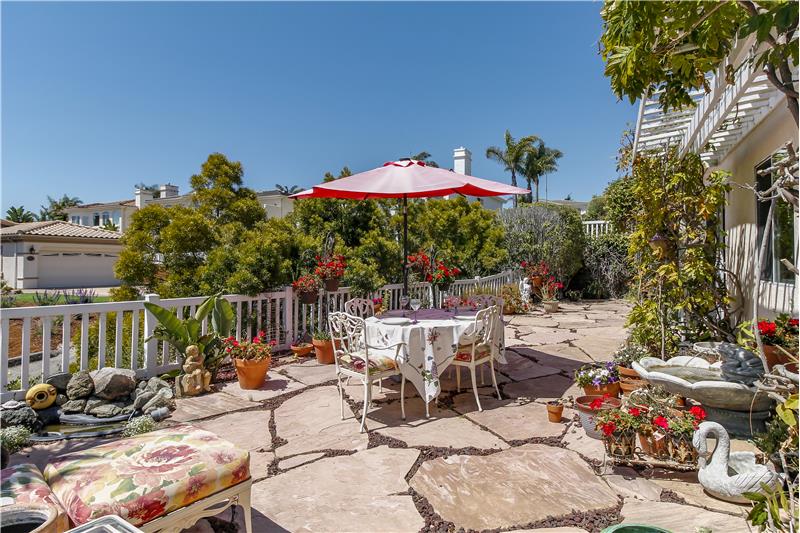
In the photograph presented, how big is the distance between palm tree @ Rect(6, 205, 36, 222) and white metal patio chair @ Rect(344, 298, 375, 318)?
179 ft

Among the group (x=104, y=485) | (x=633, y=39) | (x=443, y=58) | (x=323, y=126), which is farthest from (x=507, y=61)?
(x=104, y=485)

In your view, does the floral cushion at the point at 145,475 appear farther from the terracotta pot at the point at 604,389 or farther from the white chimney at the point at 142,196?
the white chimney at the point at 142,196

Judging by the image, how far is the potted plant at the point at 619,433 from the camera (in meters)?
2.66

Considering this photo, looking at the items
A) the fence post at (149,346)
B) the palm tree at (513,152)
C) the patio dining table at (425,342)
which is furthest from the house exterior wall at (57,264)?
the palm tree at (513,152)

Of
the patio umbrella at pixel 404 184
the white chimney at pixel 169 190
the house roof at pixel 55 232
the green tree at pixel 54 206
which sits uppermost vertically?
the green tree at pixel 54 206

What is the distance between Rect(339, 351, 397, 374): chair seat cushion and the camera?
12.0 feet

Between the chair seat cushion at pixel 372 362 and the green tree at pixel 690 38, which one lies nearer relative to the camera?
the green tree at pixel 690 38

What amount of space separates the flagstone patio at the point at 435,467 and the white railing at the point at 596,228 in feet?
31.8

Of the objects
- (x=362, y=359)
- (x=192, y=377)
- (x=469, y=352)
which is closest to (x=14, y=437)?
(x=192, y=377)

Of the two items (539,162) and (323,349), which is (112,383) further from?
(539,162)

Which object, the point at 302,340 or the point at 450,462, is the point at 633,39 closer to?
the point at 450,462

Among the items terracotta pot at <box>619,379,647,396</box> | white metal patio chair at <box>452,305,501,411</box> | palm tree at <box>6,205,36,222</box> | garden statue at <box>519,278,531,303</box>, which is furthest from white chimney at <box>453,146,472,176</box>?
palm tree at <box>6,205,36,222</box>

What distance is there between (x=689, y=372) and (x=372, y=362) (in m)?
2.86

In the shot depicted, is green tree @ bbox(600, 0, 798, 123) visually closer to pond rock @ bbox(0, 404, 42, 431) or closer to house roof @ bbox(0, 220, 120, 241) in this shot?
pond rock @ bbox(0, 404, 42, 431)
